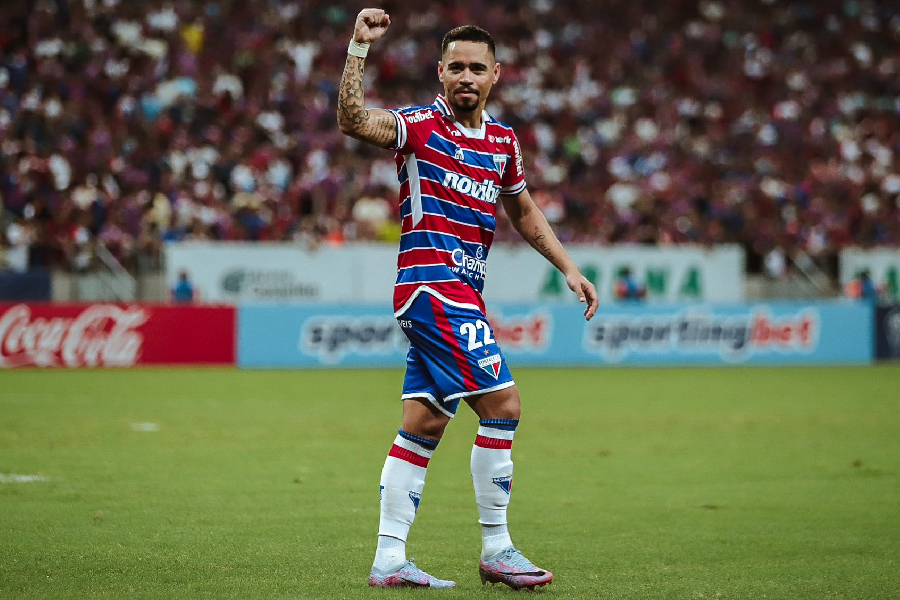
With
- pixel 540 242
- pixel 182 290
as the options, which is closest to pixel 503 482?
pixel 540 242

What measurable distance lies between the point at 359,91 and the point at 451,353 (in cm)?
118

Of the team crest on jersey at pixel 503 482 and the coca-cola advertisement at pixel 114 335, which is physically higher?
the team crest on jersey at pixel 503 482

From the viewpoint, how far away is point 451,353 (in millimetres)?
4996

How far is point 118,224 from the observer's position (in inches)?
854

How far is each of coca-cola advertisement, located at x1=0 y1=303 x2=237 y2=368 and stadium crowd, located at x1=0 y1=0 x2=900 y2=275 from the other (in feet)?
4.23

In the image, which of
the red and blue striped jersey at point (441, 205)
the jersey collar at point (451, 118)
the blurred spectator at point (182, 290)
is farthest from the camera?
the blurred spectator at point (182, 290)

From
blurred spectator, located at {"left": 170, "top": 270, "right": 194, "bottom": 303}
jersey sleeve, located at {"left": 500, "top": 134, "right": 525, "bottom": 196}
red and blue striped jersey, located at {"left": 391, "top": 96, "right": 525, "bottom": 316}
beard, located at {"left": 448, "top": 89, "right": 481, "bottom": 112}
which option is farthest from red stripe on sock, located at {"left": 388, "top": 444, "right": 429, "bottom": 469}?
blurred spectator, located at {"left": 170, "top": 270, "right": 194, "bottom": 303}

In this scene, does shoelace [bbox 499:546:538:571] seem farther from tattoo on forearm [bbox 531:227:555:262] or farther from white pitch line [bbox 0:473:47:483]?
white pitch line [bbox 0:473:47:483]

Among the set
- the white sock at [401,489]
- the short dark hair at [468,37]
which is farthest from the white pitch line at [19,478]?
the short dark hair at [468,37]

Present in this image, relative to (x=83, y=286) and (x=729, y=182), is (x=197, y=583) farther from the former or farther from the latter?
(x=729, y=182)

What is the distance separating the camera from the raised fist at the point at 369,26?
183 inches

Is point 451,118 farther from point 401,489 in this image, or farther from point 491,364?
point 401,489

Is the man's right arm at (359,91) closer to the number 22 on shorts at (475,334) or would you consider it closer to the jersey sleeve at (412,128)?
the jersey sleeve at (412,128)

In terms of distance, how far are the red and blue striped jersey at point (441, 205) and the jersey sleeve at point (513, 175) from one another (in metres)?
0.20
